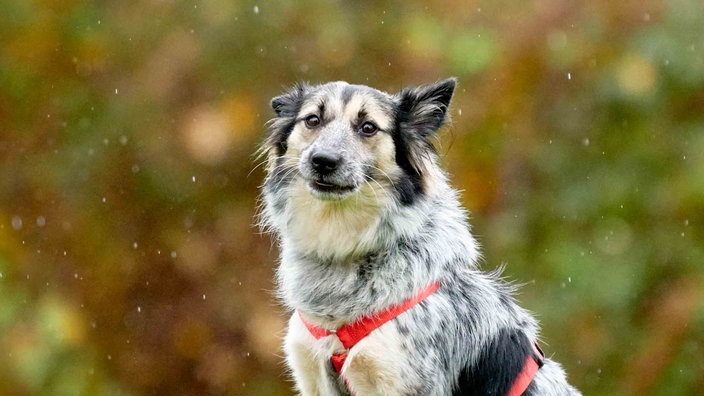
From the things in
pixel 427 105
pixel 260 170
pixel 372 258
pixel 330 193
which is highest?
pixel 427 105

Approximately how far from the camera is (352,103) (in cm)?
539

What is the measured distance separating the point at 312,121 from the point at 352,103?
0.22 metres

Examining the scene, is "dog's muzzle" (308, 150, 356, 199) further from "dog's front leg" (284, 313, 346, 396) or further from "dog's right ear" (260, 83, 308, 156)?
"dog's front leg" (284, 313, 346, 396)

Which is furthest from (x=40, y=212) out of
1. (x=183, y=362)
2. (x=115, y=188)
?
(x=183, y=362)

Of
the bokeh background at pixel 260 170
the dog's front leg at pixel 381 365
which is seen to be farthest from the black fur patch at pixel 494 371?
the bokeh background at pixel 260 170

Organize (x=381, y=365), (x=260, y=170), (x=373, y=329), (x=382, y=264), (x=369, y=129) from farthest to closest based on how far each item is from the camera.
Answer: (x=260, y=170) → (x=369, y=129) → (x=382, y=264) → (x=373, y=329) → (x=381, y=365)

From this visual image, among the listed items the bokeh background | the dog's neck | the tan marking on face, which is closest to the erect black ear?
the tan marking on face

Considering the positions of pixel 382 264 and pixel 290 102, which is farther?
pixel 290 102

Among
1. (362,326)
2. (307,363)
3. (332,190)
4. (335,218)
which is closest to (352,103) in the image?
(332,190)

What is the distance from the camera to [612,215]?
957 cm

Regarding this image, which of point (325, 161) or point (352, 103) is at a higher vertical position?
point (352, 103)

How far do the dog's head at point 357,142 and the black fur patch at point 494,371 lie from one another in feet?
2.72

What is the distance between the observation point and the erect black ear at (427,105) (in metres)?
5.45

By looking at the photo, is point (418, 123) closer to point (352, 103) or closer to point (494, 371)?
point (352, 103)
